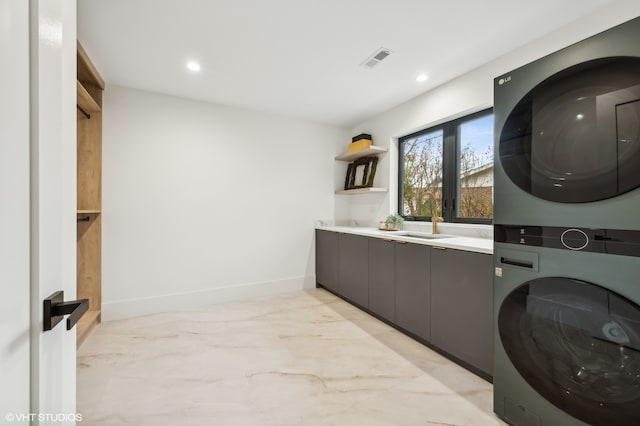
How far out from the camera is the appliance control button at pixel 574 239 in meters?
1.11

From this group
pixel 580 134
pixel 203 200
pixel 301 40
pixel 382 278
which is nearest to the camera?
pixel 580 134

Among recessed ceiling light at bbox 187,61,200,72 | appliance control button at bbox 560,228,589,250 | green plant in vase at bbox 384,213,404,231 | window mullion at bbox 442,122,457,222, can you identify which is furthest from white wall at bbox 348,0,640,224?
recessed ceiling light at bbox 187,61,200,72

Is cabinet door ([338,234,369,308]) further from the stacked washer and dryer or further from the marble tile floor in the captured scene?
the stacked washer and dryer

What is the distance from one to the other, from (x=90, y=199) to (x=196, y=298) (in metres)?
1.45

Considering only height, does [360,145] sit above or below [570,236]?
above

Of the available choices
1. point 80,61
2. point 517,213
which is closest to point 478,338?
point 517,213

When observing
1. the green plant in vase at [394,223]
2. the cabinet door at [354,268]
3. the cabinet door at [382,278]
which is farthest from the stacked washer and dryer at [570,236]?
the green plant in vase at [394,223]

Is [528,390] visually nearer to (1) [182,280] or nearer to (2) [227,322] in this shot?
(2) [227,322]

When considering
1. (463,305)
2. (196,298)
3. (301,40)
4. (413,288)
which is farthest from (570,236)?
(196,298)

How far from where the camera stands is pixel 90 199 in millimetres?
2637

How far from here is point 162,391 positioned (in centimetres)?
167

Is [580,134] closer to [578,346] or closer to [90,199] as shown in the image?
[578,346]

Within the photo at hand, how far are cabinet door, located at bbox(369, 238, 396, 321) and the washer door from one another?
46.4 inches
